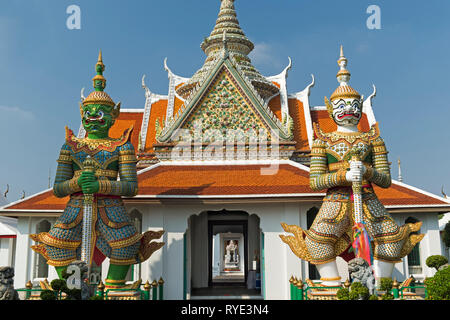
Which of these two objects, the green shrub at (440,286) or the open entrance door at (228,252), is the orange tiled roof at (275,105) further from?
the green shrub at (440,286)

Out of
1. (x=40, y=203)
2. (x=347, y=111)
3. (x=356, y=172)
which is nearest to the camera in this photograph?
(x=356, y=172)

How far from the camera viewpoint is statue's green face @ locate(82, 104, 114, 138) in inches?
320

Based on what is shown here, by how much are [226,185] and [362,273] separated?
4.64 m

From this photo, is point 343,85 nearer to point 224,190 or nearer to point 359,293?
point 224,190

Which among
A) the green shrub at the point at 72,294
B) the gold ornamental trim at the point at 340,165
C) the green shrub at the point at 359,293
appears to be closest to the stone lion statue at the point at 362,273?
the green shrub at the point at 359,293

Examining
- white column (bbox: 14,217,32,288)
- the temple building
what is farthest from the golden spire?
white column (bbox: 14,217,32,288)

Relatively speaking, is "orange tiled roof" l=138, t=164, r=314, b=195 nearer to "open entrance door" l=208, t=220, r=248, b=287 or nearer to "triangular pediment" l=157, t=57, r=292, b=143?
"triangular pediment" l=157, t=57, r=292, b=143

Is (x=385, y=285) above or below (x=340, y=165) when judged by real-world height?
below

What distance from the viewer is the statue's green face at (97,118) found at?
8.12 m

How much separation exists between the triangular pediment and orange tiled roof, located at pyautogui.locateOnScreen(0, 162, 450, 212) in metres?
1.02

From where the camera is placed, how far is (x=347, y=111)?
7824 millimetres

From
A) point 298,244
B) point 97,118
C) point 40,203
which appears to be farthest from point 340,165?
point 40,203
